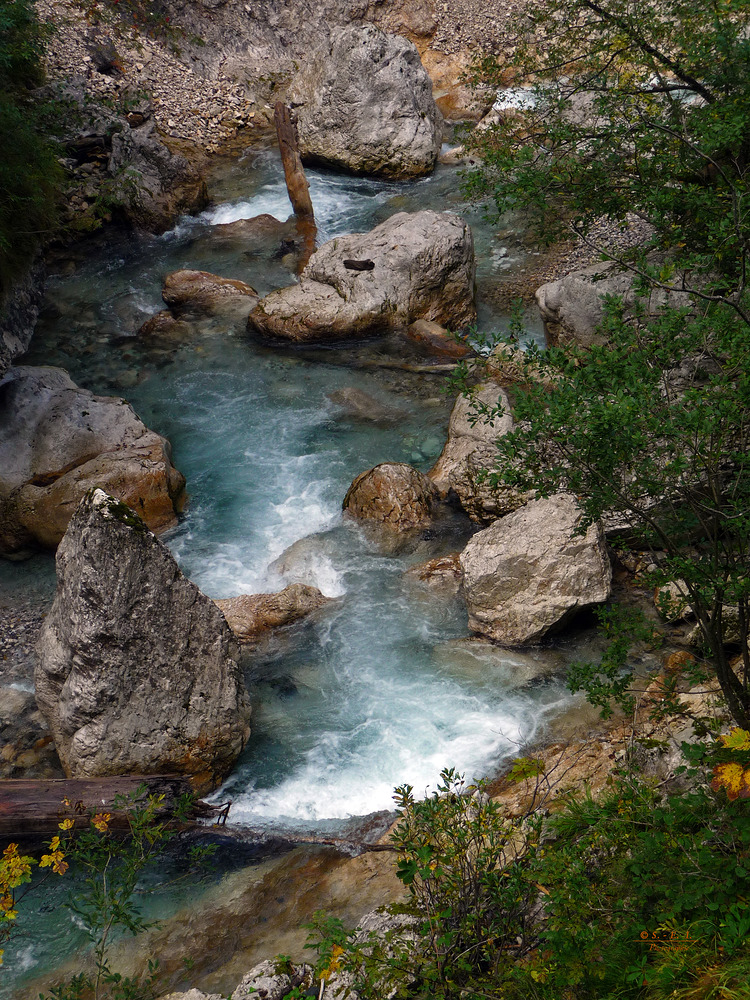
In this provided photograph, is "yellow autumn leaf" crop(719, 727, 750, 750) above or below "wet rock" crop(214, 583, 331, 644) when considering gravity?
above

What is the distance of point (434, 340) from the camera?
44.7 feet

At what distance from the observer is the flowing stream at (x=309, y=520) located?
7664mm

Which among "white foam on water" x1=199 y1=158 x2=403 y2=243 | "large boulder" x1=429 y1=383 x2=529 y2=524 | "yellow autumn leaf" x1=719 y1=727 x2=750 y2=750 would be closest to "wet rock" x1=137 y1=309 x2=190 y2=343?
"white foam on water" x1=199 y1=158 x2=403 y2=243

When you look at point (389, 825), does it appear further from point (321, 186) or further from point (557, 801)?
point (321, 186)

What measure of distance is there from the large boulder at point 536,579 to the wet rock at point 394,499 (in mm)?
1632

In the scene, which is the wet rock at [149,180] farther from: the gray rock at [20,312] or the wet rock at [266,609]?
the wet rock at [266,609]

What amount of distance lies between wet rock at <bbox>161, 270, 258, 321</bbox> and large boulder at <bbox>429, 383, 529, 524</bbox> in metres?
5.71

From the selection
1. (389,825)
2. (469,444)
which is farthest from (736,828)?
(469,444)

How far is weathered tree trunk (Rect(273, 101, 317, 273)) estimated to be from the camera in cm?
1697

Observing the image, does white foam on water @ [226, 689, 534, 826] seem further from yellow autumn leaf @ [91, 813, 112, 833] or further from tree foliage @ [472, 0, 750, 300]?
tree foliage @ [472, 0, 750, 300]

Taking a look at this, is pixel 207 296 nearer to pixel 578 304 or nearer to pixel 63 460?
pixel 63 460

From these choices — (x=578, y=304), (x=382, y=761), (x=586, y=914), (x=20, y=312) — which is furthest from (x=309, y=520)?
(x=586, y=914)

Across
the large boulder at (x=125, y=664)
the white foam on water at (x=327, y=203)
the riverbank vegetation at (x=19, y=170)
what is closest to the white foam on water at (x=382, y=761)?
the large boulder at (x=125, y=664)

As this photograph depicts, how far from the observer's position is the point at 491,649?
873cm
